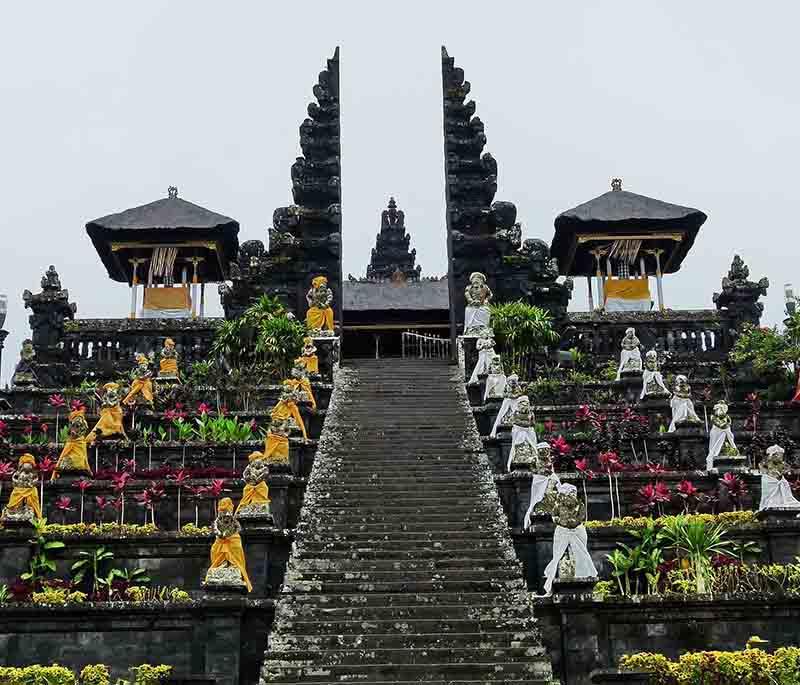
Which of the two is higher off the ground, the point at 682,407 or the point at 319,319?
the point at 319,319

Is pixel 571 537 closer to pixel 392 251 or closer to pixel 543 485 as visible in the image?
pixel 543 485

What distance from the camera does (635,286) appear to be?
3127 centimetres

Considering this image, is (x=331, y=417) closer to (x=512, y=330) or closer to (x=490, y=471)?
(x=490, y=471)

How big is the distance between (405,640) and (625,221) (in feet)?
63.2

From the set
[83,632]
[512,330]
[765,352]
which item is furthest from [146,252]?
[83,632]

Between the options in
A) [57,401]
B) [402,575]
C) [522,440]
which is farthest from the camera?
[57,401]

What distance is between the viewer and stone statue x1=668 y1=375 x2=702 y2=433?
59.2 feet

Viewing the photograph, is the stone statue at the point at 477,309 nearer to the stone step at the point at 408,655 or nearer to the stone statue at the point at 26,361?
the stone statue at the point at 26,361

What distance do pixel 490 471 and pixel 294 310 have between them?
36.5ft

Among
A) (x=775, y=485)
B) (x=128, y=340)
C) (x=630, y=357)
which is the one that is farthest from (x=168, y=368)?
(x=775, y=485)

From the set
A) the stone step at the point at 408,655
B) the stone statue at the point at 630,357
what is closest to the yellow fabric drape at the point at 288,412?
the stone step at the point at 408,655

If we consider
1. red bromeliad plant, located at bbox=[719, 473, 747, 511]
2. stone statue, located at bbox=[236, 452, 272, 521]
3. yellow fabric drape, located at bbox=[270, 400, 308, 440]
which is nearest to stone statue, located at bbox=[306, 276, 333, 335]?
yellow fabric drape, located at bbox=[270, 400, 308, 440]

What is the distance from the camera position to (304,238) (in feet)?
89.7

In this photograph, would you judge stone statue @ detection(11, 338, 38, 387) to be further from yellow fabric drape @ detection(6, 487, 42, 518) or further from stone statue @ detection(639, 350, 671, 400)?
stone statue @ detection(639, 350, 671, 400)
